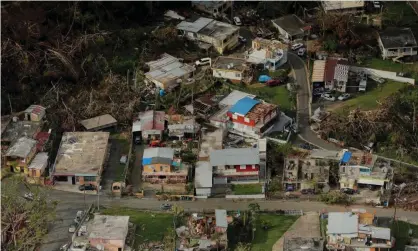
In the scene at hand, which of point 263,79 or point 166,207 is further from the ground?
point 263,79

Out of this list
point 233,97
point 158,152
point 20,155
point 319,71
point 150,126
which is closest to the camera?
point 20,155

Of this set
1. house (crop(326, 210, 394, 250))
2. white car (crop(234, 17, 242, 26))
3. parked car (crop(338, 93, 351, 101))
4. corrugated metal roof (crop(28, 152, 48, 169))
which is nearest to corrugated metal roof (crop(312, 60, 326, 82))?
parked car (crop(338, 93, 351, 101))

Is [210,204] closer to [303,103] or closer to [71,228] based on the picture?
Result: [71,228]

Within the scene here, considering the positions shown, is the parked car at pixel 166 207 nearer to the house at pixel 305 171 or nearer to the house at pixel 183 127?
the house at pixel 183 127

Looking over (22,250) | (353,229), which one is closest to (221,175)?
(353,229)

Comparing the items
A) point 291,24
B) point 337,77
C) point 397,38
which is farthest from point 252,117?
point 397,38

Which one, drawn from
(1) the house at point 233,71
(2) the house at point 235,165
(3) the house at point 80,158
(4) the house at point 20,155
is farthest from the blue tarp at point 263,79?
(4) the house at point 20,155
